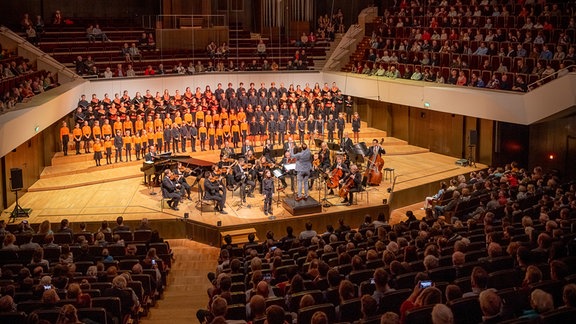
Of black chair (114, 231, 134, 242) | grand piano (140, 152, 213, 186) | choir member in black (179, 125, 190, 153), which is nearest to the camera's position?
→ black chair (114, 231, 134, 242)

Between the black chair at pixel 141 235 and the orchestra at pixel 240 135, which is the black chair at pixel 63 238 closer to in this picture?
the black chair at pixel 141 235

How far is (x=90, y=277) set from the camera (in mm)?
9031

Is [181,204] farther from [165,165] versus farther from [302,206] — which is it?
[302,206]

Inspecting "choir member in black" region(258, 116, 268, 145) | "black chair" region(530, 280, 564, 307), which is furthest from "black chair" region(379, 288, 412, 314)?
"choir member in black" region(258, 116, 268, 145)

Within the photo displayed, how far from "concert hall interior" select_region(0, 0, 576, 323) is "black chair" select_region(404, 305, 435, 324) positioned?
3.05m

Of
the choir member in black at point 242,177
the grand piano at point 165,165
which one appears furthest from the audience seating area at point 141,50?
the choir member in black at point 242,177

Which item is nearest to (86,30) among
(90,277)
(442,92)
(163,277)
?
(442,92)

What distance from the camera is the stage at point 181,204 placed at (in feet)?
49.6

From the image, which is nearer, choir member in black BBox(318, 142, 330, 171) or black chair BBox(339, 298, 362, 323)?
black chair BBox(339, 298, 362, 323)

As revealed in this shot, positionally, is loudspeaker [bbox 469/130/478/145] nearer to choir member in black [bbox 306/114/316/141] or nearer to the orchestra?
the orchestra

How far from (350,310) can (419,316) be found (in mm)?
1129

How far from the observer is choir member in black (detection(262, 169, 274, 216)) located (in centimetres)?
1554

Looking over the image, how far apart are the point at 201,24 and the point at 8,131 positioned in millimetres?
12644

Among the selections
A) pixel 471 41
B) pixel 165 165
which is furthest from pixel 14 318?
pixel 471 41
